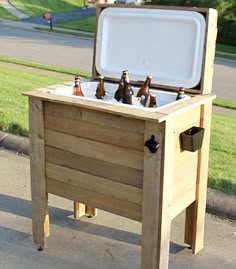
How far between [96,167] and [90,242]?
69 centimetres

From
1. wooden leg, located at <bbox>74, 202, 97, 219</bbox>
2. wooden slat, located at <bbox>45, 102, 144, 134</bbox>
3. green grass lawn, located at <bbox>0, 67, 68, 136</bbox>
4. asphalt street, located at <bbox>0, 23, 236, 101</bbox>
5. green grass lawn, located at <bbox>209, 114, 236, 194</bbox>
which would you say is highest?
wooden slat, located at <bbox>45, 102, 144, 134</bbox>

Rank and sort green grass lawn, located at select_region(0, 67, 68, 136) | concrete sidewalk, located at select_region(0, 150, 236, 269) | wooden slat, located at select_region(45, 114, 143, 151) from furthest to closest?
green grass lawn, located at select_region(0, 67, 68, 136)
concrete sidewalk, located at select_region(0, 150, 236, 269)
wooden slat, located at select_region(45, 114, 143, 151)

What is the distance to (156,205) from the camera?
8.81ft

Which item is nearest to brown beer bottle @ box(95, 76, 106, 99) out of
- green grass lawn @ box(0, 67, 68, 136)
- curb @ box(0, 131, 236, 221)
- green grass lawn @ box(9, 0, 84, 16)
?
curb @ box(0, 131, 236, 221)

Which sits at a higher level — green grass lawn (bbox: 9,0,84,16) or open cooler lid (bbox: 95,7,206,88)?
open cooler lid (bbox: 95,7,206,88)

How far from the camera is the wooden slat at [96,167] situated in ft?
9.01

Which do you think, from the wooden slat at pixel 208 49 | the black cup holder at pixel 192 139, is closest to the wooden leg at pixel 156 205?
the black cup holder at pixel 192 139

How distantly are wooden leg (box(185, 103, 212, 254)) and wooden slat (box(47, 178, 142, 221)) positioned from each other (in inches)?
19.5

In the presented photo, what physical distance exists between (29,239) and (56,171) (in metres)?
0.59

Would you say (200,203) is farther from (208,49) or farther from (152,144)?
(208,49)

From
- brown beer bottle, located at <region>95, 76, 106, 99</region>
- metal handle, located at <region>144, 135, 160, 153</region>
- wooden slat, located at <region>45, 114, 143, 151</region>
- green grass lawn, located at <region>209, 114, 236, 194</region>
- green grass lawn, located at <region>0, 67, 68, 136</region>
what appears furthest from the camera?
green grass lawn, located at <region>0, 67, 68, 136</region>

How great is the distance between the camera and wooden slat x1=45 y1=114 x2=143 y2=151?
268 centimetres

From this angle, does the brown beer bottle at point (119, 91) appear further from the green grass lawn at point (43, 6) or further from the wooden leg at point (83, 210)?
the green grass lawn at point (43, 6)

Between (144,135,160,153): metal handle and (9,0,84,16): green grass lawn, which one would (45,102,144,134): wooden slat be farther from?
(9,0,84,16): green grass lawn
